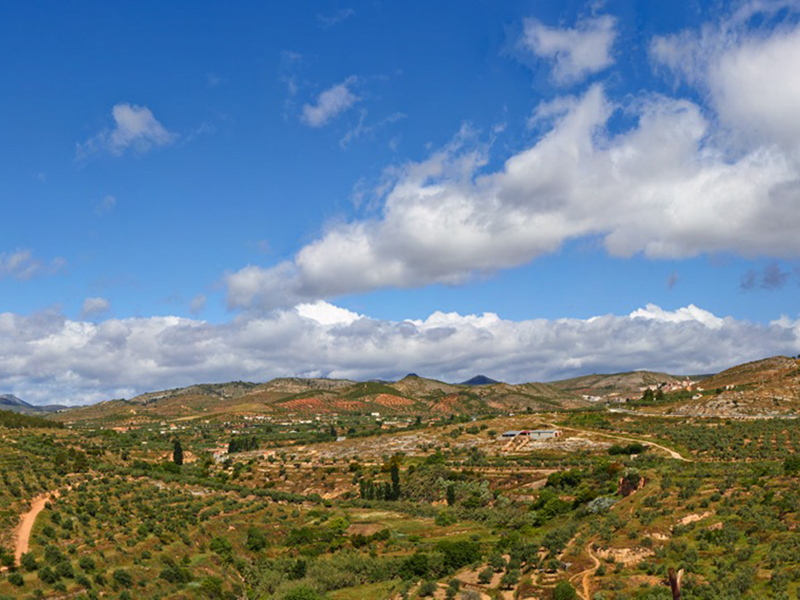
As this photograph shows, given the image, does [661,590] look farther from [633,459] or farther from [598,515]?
[633,459]

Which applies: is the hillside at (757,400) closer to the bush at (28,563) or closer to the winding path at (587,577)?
the winding path at (587,577)

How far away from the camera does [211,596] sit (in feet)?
174

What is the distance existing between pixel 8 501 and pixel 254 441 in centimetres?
10352

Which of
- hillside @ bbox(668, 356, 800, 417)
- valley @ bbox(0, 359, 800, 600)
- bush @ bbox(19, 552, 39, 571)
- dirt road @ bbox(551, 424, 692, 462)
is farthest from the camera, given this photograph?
hillside @ bbox(668, 356, 800, 417)

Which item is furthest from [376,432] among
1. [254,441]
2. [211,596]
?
[211,596]

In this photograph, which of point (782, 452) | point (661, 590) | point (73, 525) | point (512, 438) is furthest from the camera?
point (512, 438)

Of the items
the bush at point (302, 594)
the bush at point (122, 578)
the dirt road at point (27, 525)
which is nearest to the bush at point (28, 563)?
the dirt road at point (27, 525)

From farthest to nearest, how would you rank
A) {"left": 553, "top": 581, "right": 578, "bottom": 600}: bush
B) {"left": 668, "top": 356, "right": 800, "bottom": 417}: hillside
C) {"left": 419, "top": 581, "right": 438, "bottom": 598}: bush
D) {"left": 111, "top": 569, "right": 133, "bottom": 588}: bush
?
{"left": 668, "top": 356, "right": 800, "bottom": 417}: hillside
{"left": 111, "top": 569, "right": 133, "bottom": 588}: bush
{"left": 419, "top": 581, "right": 438, "bottom": 598}: bush
{"left": 553, "top": 581, "right": 578, "bottom": 600}: bush

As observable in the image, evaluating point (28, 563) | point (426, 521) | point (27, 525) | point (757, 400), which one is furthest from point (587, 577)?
point (757, 400)

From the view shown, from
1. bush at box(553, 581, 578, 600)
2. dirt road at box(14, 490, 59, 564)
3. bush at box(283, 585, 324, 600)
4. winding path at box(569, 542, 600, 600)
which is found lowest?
bush at box(283, 585, 324, 600)

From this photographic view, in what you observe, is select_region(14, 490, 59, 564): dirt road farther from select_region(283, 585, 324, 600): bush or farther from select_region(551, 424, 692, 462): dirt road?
select_region(551, 424, 692, 462): dirt road

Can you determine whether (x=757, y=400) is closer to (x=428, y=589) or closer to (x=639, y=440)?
(x=639, y=440)

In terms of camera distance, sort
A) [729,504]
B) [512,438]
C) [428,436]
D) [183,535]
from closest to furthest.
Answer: [729,504]
[183,535]
[512,438]
[428,436]

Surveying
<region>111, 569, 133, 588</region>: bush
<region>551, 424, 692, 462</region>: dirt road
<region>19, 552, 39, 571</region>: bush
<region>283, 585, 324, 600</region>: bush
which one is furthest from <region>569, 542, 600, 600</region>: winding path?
<region>551, 424, 692, 462</region>: dirt road
